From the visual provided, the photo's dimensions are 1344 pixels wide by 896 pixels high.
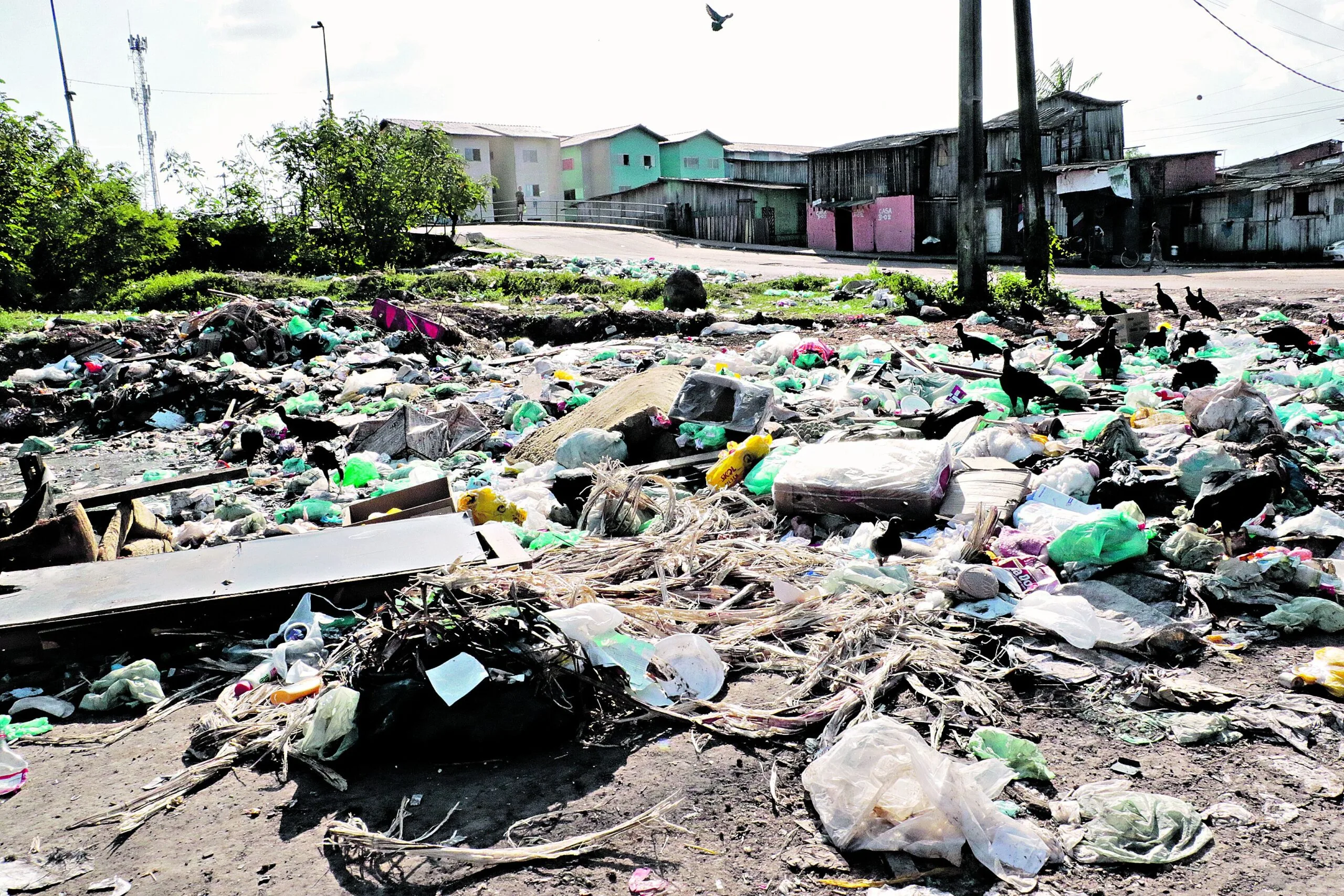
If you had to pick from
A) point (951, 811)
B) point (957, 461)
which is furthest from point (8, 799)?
point (957, 461)

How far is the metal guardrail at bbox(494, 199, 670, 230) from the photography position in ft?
112

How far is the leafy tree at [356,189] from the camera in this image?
22.1m

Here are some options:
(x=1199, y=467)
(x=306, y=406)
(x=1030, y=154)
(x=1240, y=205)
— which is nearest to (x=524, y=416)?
(x=306, y=406)

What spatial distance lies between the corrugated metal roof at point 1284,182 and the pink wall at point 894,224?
7.25 meters

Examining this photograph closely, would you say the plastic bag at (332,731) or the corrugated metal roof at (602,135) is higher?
the corrugated metal roof at (602,135)

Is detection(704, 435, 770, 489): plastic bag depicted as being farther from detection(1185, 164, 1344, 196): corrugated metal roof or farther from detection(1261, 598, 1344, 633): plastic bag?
detection(1185, 164, 1344, 196): corrugated metal roof

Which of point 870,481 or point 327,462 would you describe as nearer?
point 870,481

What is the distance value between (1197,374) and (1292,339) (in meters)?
1.80

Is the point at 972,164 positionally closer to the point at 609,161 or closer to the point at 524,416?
the point at 524,416

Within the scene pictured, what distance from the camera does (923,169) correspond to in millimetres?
28156

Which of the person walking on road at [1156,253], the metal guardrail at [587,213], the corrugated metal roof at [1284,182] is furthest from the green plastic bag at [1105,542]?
the metal guardrail at [587,213]

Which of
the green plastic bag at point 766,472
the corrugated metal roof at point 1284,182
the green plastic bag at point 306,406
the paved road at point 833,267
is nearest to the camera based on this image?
the green plastic bag at point 766,472

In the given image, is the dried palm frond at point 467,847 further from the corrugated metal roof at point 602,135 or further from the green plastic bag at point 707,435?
the corrugated metal roof at point 602,135

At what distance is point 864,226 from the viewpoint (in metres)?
29.4
